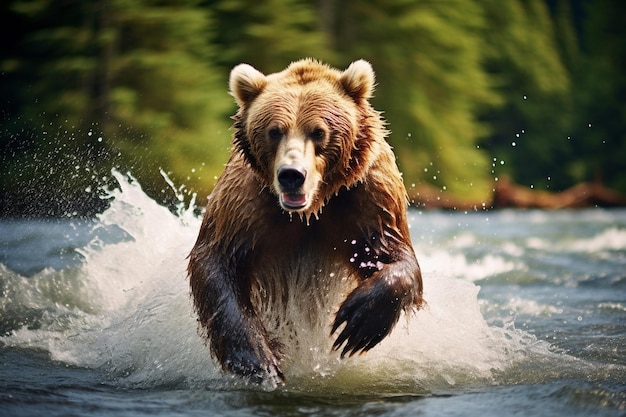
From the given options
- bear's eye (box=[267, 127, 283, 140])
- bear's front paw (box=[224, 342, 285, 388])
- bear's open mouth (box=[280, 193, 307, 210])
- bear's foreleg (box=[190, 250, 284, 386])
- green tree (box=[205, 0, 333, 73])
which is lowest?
bear's front paw (box=[224, 342, 285, 388])

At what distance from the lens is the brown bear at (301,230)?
427 cm

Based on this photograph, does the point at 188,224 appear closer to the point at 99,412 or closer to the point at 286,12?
the point at 99,412

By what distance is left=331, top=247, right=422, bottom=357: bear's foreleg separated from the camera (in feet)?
14.0

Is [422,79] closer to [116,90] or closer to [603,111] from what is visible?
[116,90]

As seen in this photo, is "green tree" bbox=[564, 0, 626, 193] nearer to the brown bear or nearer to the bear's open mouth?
the brown bear

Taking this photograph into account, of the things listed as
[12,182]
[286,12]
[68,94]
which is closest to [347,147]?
[12,182]

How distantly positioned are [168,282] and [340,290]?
1.31 m

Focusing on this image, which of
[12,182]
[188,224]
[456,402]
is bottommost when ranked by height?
[456,402]

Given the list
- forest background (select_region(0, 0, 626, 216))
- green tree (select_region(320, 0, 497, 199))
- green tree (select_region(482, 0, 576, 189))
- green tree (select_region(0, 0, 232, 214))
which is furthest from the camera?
green tree (select_region(482, 0, 576, 189))

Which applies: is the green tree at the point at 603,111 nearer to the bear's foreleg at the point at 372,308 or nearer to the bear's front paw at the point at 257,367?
the bear's foreleg at the point at 372,308

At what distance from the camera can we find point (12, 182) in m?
15.8

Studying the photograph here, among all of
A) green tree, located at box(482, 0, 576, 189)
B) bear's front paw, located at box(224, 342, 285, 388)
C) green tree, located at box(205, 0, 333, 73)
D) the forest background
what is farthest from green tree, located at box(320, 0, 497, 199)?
bear's front paw, located at box(224, 342, 285, 388)

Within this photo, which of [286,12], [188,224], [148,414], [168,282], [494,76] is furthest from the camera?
[494,76]

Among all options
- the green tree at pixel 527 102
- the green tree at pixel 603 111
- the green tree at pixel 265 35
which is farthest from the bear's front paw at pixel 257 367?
the green tree at pixel 603 111
